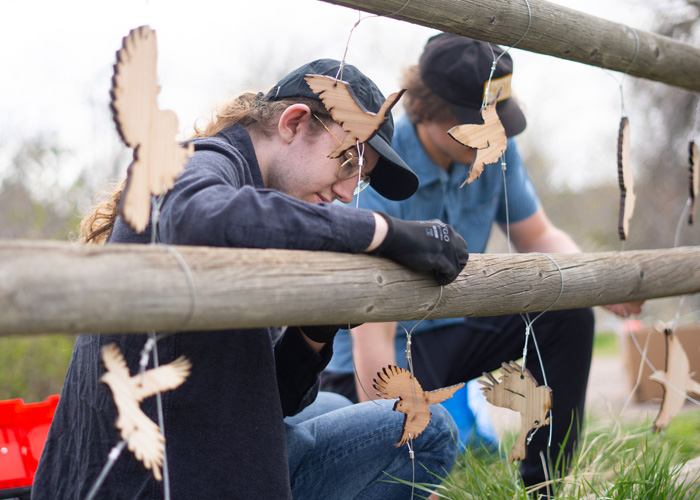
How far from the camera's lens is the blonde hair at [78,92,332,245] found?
1163mm

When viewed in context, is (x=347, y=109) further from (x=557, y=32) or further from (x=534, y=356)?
(x=534, y=356)

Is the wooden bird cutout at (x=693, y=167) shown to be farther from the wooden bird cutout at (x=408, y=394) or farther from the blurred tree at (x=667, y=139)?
the blurred tree at (x=667, y=139)

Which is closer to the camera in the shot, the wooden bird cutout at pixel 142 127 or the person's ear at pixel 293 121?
the wooden bird cutout at pixel 142 127

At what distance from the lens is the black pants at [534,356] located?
180cm

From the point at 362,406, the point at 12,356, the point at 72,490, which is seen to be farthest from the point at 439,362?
the point at 12,356

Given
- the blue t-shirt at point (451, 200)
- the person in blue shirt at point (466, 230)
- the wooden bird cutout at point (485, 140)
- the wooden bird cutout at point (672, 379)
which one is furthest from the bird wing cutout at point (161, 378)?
the wooden bird cutout at point (672, 379)

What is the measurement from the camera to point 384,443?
1.44 metres

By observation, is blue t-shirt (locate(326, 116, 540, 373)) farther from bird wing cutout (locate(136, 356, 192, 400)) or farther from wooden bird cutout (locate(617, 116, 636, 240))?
bird wing cutout (locate(136, 356, 192, 400))

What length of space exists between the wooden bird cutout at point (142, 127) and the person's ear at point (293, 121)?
1.13 feet

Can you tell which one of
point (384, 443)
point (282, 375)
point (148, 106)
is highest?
point (148, 106)

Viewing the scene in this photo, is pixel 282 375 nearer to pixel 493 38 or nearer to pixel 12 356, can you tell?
pixel 493 38

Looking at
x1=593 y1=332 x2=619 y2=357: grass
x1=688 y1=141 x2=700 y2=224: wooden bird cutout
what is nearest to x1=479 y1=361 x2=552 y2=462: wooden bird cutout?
x1=688 y1=141 x2=700 y2=224: wooden bird cutout

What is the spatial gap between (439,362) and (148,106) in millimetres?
1446

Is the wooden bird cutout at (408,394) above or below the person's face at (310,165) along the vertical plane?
below
